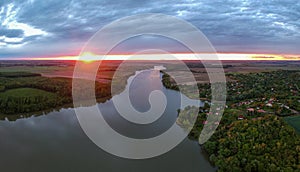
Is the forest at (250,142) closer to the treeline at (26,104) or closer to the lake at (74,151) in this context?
the lake at (74,151)

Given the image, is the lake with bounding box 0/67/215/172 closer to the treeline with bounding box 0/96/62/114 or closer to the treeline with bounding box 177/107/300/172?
the treeline with bounding box 177/107/300/172

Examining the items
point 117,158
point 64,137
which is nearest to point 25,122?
point 64,137

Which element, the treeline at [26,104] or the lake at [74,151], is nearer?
the lake at [74,151]

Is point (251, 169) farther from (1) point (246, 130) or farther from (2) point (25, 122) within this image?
(2) point (25, 122)

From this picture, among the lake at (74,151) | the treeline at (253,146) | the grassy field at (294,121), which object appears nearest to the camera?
the treeline at (253,146)

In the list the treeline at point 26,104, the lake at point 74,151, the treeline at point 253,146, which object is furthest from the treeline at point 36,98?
the treeline at point 253,146

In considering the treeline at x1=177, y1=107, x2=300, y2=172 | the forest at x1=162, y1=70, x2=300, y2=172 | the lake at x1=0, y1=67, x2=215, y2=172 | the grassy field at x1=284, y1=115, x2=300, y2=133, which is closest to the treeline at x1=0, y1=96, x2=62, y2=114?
the lake at x1=0, y1=67, x2=215, y2=172

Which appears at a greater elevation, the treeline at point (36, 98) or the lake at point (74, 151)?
the treeline at point (36, 98)
